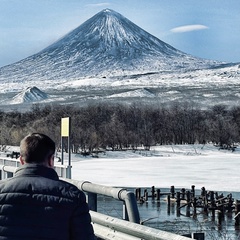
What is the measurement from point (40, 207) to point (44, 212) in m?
0.04

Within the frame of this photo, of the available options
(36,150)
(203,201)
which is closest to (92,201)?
(36,150)

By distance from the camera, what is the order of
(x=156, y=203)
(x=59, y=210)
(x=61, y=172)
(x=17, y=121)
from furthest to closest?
(x=17, y=121), (x=156, y=203), (x=61, y=172), (x=59, y=210)

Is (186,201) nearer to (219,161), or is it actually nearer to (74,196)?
(219,161)

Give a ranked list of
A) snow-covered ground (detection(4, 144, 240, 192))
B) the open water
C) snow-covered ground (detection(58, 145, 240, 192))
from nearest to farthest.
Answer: the open water < snow-covered ground (detection(4, 144, 240, 192)) < snow-covered ground (detection(58, 145, 240, 192))

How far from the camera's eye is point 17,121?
136500 mm

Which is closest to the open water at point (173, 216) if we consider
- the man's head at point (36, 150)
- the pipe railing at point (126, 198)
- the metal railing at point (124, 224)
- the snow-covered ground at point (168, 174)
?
the snow-covered ground at point (168, 174)

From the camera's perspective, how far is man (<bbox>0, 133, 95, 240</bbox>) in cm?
435

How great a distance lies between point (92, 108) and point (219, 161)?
257 feet

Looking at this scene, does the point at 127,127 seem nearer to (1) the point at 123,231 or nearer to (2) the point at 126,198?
(2) the point at 126,198

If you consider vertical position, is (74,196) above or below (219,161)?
above

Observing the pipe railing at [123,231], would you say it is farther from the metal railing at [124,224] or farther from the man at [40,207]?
the man at [40,207]

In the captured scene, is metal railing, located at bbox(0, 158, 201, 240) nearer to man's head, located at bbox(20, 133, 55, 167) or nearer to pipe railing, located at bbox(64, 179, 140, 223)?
pipe railing, located at bbox(64, 179, 140, 223)

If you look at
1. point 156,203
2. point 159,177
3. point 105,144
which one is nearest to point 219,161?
point 159,177

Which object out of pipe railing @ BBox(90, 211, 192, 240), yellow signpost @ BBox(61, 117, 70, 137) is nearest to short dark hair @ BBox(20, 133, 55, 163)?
pipe railing @ BBox(90, 211, 192, 240)
